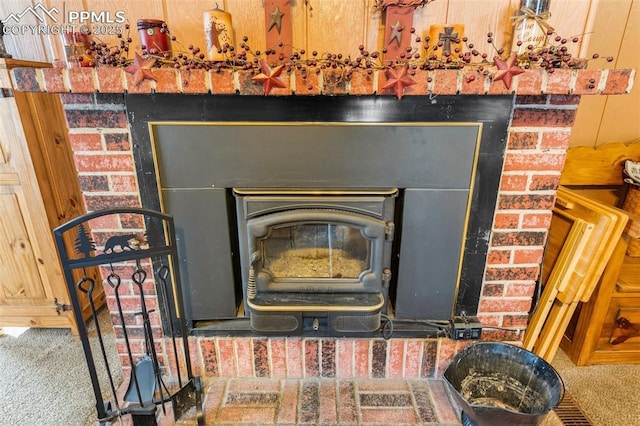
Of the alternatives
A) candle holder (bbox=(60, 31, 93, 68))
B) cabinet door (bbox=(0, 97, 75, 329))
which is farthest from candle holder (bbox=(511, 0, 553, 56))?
cabinet door (bbox=(0, 97, 75, 329))

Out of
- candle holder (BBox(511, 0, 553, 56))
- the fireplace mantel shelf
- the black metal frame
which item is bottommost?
the black metal frame

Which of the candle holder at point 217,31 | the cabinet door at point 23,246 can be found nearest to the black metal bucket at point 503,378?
the candle holder at point 217,31

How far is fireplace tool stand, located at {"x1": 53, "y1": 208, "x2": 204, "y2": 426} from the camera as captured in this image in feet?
3.74

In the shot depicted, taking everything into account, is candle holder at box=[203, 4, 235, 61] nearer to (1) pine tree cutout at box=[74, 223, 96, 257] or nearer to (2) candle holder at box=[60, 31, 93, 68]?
(2) candle holder at box=[60, 31, 93, 68]

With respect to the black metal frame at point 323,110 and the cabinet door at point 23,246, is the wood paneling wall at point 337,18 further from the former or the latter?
the cabinet door at point 23,246

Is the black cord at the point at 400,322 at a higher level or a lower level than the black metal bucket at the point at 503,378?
higher

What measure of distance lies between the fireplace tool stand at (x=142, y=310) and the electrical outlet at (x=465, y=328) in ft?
3.31

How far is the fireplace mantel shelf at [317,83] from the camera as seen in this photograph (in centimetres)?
111

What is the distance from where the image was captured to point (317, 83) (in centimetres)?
113

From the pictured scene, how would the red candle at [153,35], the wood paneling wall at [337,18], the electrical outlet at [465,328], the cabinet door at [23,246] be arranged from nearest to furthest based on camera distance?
1. the red candle at [153,35]
2. the wood paneling wall at [337,18]
3. the electrical outlet at [465,328]
4. the cabinet door at [23,246]

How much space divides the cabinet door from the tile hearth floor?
1097 mm

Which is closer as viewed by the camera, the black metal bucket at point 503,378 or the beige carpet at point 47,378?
the black metal bucket at point 503,378

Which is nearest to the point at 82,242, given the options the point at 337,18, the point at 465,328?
the point at 337,18

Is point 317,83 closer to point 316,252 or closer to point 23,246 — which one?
point 316,252
